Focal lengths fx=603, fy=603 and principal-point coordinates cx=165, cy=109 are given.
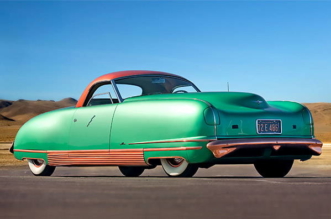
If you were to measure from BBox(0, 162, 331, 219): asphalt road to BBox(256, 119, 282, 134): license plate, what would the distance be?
1261 millimetres

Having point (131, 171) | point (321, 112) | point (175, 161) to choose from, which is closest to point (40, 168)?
point (131, 171)

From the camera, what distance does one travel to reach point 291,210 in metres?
4.57

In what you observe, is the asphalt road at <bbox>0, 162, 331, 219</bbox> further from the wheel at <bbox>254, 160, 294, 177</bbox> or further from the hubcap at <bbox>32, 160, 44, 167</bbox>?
the hubcap at <bbox>32, 160, 44, 167</bbox>

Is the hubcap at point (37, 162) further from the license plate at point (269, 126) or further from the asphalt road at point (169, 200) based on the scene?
the license plate at point (269, 126)

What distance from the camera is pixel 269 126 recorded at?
8.24m

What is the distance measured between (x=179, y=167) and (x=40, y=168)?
3.24 m

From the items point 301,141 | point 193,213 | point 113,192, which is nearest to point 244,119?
point 301,141

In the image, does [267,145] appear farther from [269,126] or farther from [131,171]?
[131,171]

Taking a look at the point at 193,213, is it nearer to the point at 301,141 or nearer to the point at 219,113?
the point at 219,113

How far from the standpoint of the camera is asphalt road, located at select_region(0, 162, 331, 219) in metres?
4.43

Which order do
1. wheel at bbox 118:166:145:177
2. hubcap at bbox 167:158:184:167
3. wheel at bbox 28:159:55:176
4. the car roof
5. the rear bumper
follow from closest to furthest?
the rear bumper < hubcap at bbox 167:158:184:167 < the car roof < wheel at bbox 28:159:55:176 < wheel at bbox 118:166:145:177

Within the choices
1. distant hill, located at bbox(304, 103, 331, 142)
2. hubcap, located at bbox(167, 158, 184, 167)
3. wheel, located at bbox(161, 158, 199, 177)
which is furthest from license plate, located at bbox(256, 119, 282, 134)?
distant hill, located at bbox(304, 103, 331, 142)

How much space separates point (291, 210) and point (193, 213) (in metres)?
0.77

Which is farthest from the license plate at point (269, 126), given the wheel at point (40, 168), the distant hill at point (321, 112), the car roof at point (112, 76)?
the distant hill at point (321, 112)
